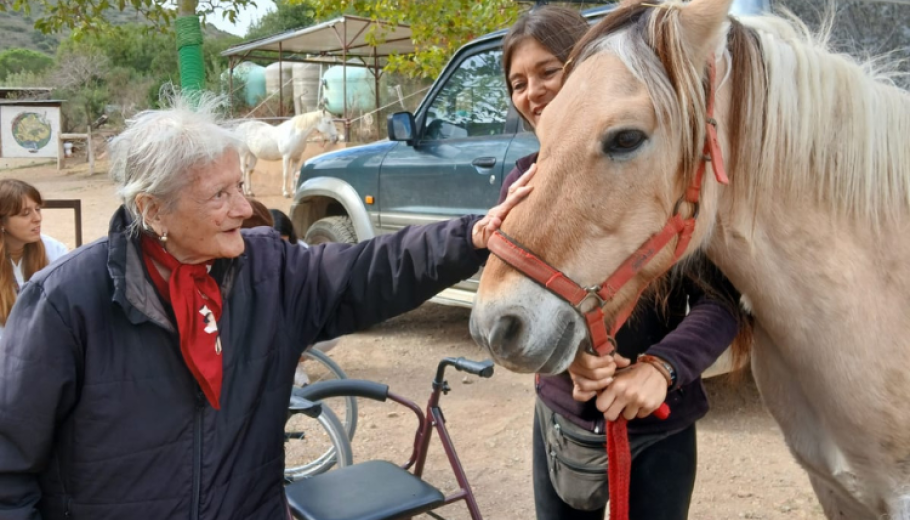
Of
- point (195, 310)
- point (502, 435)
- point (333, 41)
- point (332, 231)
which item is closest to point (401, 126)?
point (332, 231)

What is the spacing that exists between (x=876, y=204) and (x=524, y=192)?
0.73 m

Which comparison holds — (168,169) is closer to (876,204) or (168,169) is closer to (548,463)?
(548,463)

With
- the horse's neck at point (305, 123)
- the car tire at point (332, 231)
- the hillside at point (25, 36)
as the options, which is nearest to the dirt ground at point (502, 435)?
the car tire at point (332, 231)

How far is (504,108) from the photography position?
457 centimetres

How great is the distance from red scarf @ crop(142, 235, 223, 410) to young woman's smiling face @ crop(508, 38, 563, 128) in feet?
2.88

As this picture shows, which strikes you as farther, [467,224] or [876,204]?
[467,224]

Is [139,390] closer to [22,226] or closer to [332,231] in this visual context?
[22,226]

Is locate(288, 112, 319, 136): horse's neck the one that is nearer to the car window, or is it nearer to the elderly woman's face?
the car window

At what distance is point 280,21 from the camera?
1178 inches

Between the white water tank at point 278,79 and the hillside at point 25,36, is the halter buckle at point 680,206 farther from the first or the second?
the hillside at point 25,36

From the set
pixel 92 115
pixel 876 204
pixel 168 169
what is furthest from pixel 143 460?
pixel 92 115

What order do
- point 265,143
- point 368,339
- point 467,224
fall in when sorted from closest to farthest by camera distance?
1. point 467,224
2. point 368,339
3. point 265,143

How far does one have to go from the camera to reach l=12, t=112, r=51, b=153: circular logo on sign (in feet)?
56.4

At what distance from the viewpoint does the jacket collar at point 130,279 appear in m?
1.50
